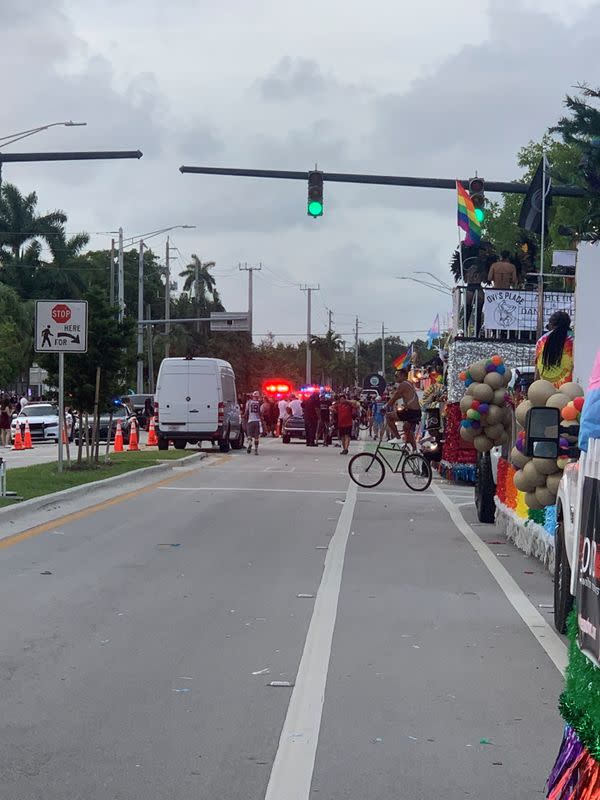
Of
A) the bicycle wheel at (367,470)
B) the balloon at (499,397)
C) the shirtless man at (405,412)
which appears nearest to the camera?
the balloon at (499,397)

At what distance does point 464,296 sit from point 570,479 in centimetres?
2115

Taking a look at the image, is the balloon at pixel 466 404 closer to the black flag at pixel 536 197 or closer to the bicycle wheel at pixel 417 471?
the black flag at pixel 536 197

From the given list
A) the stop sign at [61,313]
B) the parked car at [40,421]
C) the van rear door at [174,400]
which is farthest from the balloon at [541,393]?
the parked car at [40,421]

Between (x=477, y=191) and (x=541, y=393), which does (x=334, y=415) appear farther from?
(x=541, y=393)

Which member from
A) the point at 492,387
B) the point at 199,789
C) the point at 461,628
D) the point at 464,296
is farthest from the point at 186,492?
the point at 199,789

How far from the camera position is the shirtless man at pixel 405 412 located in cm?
2389

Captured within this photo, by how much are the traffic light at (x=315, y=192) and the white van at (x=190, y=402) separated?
15586 mm

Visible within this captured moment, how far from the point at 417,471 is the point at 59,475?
20.9 ft

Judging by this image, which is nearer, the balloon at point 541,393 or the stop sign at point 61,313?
the balloon at point 541,393

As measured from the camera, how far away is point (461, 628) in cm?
953

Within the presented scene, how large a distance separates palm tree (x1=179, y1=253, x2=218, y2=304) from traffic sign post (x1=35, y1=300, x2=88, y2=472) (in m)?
77.6

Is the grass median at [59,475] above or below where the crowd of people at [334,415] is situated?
below

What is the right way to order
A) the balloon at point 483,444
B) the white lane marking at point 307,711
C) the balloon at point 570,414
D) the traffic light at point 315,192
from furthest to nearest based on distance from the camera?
the traffic light at point 315,192 < the balloon at point 483,444 < the balloon at point 570,414 < the white lane marking at point 307,711

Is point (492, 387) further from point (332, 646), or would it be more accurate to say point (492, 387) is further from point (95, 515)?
point (332, 646)
